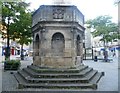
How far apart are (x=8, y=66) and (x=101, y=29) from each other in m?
19.8

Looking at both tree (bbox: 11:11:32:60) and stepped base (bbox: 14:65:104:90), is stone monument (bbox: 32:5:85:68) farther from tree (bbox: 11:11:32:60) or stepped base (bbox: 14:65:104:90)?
tree (bbox: 11:11:32:60)

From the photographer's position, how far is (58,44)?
16.1 m

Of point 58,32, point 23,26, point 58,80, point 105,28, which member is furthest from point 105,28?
point 58,80

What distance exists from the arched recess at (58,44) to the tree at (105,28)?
2296 cm

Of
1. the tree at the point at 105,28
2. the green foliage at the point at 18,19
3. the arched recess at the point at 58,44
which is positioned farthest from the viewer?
the tree at the point at 105,28

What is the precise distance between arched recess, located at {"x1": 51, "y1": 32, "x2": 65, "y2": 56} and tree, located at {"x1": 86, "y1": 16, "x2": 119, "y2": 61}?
75.3 feet

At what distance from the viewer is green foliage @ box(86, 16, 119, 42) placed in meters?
38.5

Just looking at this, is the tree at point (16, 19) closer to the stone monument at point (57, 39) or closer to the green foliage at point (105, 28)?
the stone monument at point (57, 39)

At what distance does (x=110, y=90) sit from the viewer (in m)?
12.5

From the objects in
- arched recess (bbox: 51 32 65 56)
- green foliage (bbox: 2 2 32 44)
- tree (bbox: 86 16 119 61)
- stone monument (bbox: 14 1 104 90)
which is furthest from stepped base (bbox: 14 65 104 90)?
tree (bbox: 86 16 119 61)

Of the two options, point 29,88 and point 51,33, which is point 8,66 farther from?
point 29,88

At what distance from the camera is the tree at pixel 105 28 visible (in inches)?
1516

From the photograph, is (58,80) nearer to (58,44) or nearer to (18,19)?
(58,44)

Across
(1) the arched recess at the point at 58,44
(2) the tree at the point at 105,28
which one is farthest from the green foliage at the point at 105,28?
(1) the arched recess at the point at 58,44
